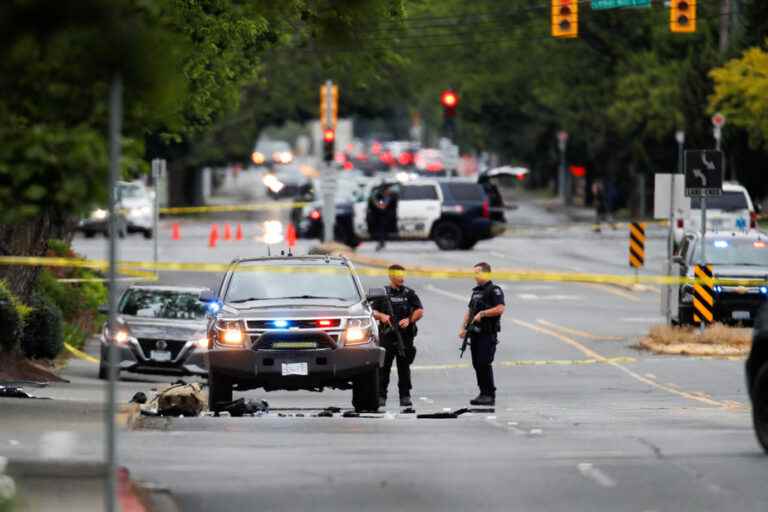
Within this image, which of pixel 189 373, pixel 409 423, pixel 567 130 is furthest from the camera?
pixel 567 130

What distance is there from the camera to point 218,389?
20703 mm

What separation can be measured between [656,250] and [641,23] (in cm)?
1768

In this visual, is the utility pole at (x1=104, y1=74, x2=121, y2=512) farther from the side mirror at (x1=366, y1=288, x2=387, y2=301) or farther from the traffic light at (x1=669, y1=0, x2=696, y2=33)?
the traffic light at (x1=669, y1=0, x2=696, y2=33)

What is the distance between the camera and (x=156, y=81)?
11000 mm

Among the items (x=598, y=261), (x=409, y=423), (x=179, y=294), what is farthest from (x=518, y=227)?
(x=409, y=423)

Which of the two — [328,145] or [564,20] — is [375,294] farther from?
[328,145]

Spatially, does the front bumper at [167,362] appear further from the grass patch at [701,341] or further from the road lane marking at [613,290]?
the road lane marking at [613,290]

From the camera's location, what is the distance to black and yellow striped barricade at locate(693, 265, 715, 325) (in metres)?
30.5

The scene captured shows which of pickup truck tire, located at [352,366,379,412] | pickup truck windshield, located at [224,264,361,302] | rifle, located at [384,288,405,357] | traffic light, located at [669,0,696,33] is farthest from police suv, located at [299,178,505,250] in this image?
pickup truck tire, located at [352,366,379,412]

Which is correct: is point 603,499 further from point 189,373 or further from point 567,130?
point 567,130

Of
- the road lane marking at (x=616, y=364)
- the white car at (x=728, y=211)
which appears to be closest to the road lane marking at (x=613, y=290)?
the white car at (x=728, y=211)

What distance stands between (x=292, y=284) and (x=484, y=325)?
7.83 feet

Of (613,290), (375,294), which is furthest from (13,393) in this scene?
(613,290)

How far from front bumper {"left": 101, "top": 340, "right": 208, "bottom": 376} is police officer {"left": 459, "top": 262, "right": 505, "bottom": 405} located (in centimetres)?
622
